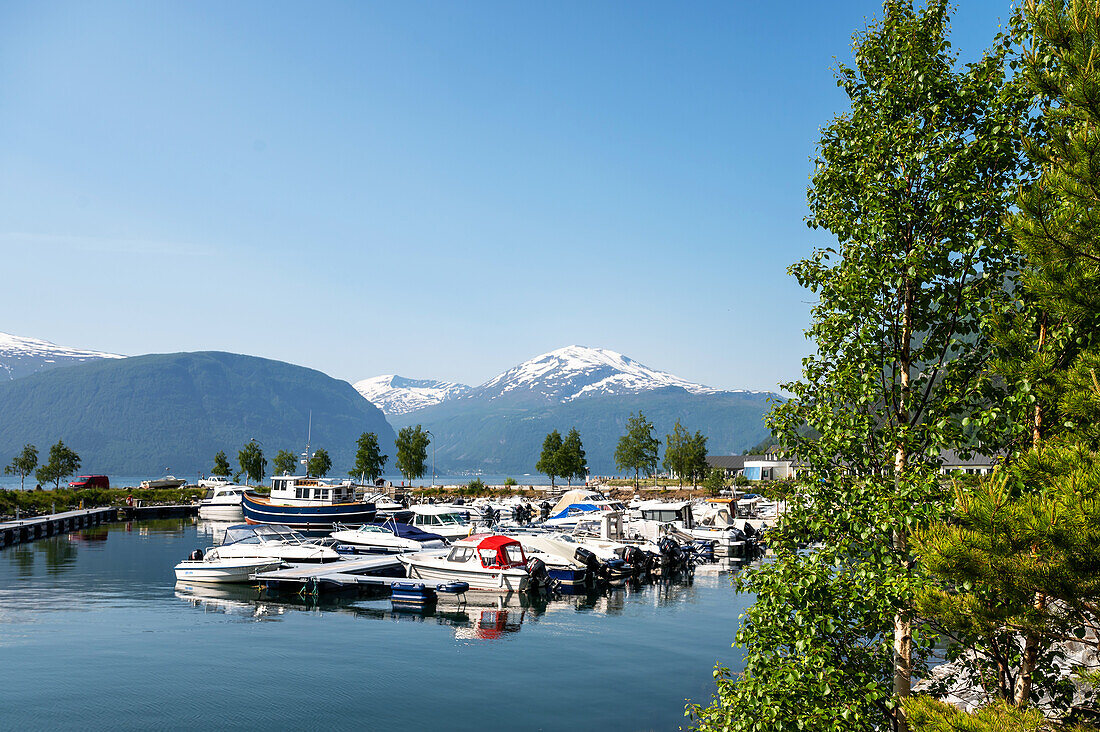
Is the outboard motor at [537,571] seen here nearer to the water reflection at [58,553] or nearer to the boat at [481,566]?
the boat at [481,566]

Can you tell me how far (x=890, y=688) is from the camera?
31.7 ft

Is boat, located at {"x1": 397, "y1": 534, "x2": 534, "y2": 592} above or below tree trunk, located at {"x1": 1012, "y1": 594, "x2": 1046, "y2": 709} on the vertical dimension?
below

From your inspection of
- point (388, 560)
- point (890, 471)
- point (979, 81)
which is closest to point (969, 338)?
point (890, 471)

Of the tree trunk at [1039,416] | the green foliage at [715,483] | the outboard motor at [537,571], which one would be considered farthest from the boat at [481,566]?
the green foliage at [715,483]

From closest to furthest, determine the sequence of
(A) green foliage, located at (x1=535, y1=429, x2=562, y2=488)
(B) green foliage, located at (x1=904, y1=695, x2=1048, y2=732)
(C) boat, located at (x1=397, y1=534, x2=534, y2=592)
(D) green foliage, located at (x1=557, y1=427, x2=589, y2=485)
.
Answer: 1. (B) green foliage, located at (x1=904, y1=695, x2=1048, y2=732)
2. (C) boat, located at (x1=397, y1=534, x2=534, y2=592)
3. (A) green foliage, located at (x1=535, y1=429, x2=562, y2=488)
4. (D) green foliage, located at (x1=557, y1=427, x2=589, y2=485)

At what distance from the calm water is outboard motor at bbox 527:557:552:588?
179 centimetres

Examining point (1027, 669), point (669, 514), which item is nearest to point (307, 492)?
point (669, 514)

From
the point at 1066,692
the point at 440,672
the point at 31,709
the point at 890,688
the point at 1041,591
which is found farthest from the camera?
the point at 440,672

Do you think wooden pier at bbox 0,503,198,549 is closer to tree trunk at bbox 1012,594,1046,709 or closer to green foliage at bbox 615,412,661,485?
green foliage at bbox 615,412,661,485

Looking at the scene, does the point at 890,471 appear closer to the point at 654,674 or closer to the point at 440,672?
the point at 654,674

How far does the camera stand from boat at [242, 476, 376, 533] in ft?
253

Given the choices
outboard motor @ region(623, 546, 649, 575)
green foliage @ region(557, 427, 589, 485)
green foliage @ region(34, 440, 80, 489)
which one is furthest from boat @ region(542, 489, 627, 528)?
green foliage @ region(34, 440, 80, 489)

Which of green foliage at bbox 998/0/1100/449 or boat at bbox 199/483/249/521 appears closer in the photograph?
green foliage at bbox 998/0/1100/449

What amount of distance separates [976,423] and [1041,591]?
2.69 m
